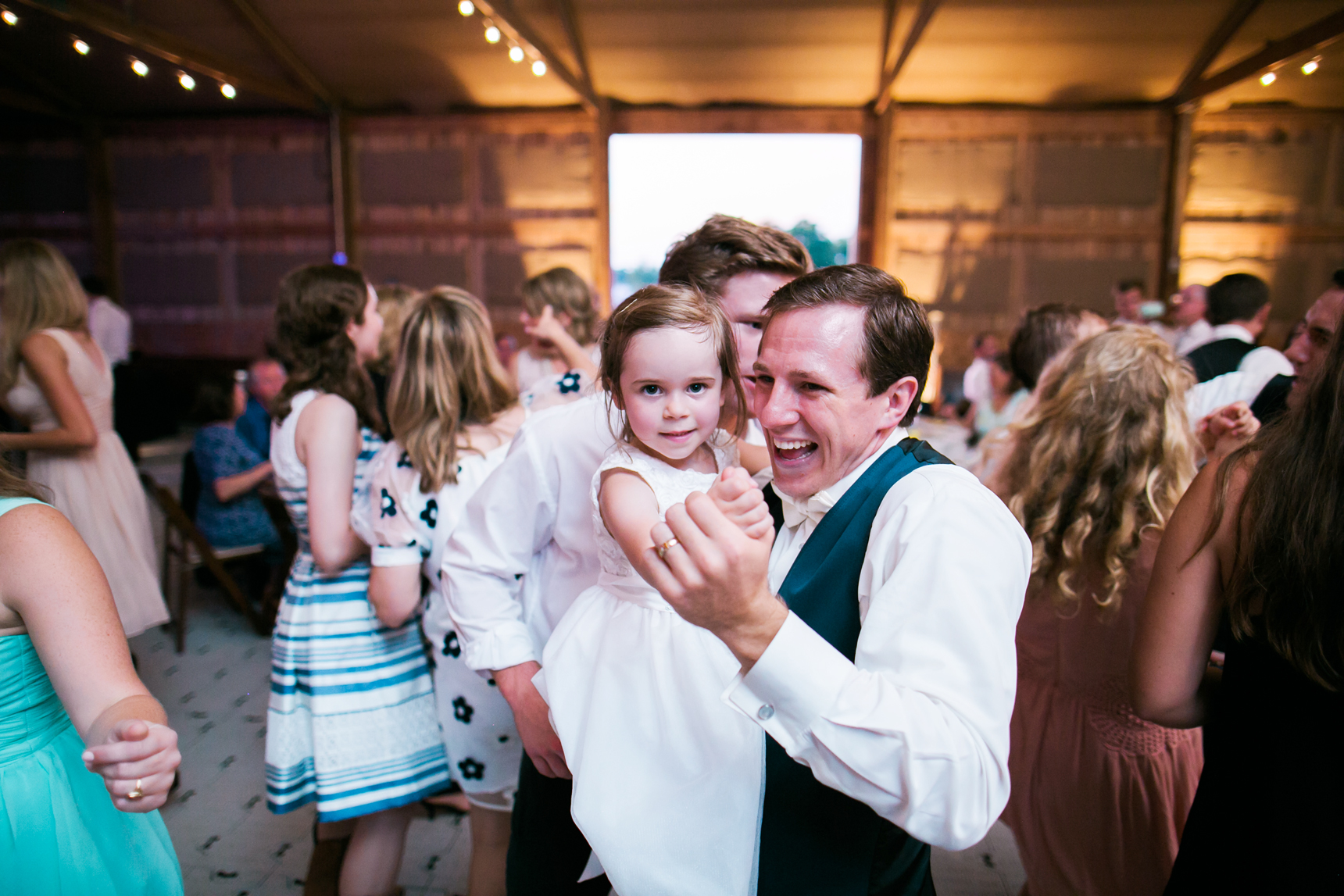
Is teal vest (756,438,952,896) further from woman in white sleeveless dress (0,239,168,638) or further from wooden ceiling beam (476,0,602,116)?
wooden ceiling beam (476,0,602,116)

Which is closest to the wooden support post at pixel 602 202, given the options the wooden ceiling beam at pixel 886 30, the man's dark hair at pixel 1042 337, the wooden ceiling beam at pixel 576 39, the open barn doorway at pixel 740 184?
the open barn doorway at pixel 740 184

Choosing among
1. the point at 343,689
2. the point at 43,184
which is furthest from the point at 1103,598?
the point at 43,184

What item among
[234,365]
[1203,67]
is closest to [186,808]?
[234,365]

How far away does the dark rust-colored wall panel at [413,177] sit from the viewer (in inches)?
376

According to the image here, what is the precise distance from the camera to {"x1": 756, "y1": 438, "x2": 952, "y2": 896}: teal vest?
1.00 meters

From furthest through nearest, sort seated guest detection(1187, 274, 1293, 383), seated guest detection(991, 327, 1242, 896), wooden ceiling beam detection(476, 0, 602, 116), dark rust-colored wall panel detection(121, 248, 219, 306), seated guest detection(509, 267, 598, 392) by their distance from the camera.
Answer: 1. dark rust-colored wall panel detection(121, 248, 219, 306)
2. wooden ceiling beam detection(476, 0, 602, 116)
3. seated guest detection(509, 267, 598, 392)
4. seated guest detection(1187, 274, 1293, 383)
5. seated guest detection(991, 327, 1242, 896)

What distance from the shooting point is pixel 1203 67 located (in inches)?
324

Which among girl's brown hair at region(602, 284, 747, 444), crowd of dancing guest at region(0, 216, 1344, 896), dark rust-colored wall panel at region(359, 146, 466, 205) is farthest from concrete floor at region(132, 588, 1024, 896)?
dark rust-colored wall panel at region(359, 146, 466, 205)

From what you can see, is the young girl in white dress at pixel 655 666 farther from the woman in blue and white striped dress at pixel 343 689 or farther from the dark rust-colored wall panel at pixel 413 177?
the dark rust-colored wall panel at pixel 413 177

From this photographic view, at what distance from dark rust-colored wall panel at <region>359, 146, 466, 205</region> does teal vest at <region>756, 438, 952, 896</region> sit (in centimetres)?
958

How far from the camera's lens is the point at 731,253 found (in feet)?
5.32

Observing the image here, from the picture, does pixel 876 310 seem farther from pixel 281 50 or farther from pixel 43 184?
pixel 43 184

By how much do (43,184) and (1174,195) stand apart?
14319 millimetres

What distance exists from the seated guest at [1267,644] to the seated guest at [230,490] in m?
4.31
